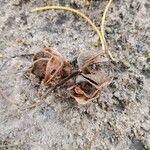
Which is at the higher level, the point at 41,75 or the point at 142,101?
the point at 41,75

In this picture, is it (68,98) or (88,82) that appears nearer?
(88,82)

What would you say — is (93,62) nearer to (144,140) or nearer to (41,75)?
(41,75)

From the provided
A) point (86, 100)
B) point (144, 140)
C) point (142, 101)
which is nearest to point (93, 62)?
point (86, 100)

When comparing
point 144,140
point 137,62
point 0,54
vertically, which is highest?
point 0,54

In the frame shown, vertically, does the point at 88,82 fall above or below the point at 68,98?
above
